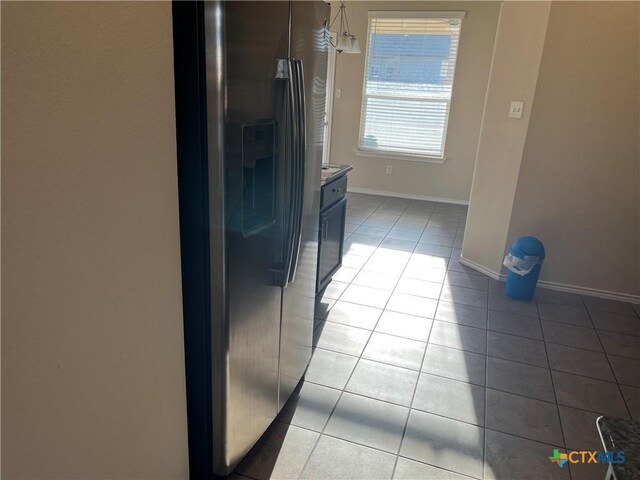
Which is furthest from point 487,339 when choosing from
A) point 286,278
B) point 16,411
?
point 16,411

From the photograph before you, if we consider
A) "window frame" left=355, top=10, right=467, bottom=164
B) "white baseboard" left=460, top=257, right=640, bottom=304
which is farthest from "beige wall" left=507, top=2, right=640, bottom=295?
"window frame" left=355, top=10, right=467, bottom=164

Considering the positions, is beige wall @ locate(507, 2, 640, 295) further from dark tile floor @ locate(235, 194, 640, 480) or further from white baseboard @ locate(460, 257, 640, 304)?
dark tile floor @ locate(235, 194, 640, 480)

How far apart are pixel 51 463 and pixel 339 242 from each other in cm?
223

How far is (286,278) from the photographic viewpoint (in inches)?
62.7

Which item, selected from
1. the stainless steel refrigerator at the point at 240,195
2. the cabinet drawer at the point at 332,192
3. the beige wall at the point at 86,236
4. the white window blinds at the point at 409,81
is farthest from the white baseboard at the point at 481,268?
the beige wall at the point at 86,236

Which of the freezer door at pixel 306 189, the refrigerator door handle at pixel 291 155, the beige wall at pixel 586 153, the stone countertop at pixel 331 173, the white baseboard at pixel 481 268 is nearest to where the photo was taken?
the refrigerator door handle at pixel 291 155

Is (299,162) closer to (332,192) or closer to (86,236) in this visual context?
(86,236)

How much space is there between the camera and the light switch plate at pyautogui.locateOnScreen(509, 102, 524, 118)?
10.4 feet

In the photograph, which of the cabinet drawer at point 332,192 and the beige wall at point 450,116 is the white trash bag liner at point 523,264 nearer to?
the cabinet drawer at point 332,192

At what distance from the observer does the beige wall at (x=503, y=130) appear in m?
3.08

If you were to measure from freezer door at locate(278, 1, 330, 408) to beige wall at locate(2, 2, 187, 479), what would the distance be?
537mm

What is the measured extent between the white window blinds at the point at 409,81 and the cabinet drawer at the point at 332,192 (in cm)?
356

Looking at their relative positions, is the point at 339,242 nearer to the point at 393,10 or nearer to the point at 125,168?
the point at 125,168

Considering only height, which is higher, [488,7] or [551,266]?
[488,7]
